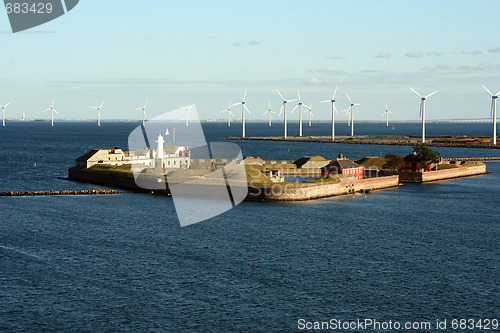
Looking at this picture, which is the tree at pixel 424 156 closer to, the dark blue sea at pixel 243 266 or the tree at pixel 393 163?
the tree at pixel 393 163

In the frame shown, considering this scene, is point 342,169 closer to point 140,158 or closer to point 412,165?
point 412,165

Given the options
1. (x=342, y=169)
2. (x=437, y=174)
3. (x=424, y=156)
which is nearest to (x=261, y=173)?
(x=342, y=169)

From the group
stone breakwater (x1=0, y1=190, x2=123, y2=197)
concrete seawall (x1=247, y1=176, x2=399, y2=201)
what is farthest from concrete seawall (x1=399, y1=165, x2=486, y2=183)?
stone breakwater (x1=0, y1=190, x2=123, y2=197)

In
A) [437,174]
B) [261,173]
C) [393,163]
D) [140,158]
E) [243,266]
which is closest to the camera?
[243,266]

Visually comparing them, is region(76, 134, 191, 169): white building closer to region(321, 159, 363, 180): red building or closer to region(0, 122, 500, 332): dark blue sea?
region(321, 159, 363, 180): red building

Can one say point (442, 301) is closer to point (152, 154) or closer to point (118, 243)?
point (118, 243)

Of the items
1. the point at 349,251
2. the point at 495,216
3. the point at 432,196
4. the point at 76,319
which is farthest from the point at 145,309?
the point at 432,196
